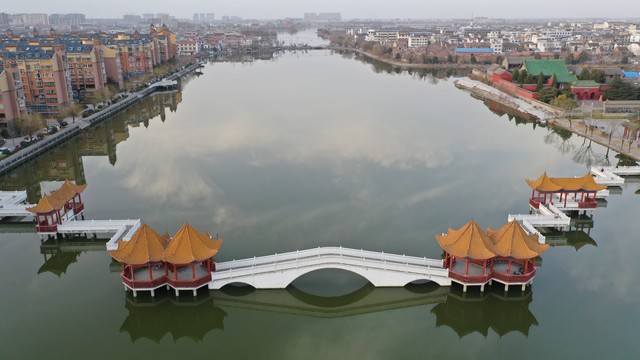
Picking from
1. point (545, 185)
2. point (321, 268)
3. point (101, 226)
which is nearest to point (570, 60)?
point (545, 185)

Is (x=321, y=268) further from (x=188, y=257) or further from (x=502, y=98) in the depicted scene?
(x=502, y=98)

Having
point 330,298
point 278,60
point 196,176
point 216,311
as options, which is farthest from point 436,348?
point 278,60

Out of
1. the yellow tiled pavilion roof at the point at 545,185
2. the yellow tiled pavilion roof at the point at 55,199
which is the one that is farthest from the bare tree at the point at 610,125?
the yellow tiled pavilion roof at the point at 55,199

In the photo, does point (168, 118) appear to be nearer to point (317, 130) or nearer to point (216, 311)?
point (317, 130)

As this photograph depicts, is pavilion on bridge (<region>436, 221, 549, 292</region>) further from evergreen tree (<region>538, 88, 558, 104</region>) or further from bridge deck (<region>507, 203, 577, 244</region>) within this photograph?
evergreen tree (<region>538, 88, 558, 104</region>)

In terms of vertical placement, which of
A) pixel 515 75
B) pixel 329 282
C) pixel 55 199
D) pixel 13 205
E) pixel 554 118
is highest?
pixel 515 75
